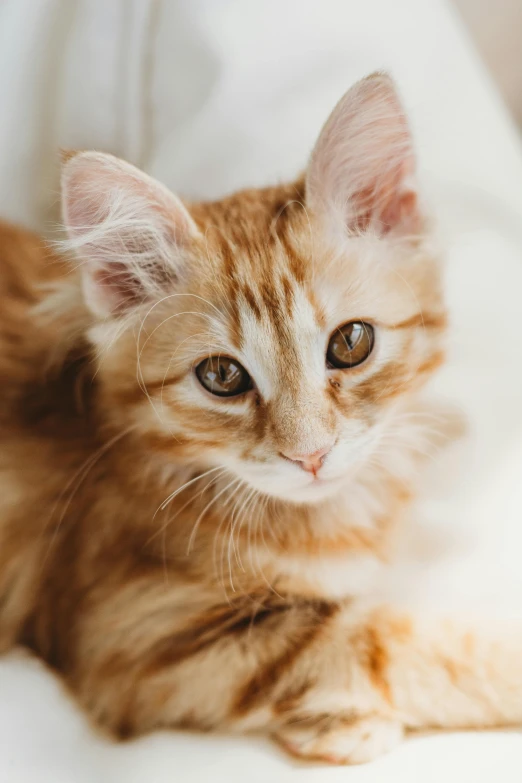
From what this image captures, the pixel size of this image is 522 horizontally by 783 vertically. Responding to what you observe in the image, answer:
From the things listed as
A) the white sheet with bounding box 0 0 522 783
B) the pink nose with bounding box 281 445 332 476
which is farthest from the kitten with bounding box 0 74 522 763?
the white sheet with bounding box 0 0 522 783

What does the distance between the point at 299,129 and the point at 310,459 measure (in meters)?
0.77

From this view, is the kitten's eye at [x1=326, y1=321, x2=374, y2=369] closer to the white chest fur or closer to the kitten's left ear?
the kitten's left ear

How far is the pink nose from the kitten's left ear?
1.06 ft

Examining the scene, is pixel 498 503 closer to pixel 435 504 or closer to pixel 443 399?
pixel 435 504

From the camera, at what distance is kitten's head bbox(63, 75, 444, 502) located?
91 cm

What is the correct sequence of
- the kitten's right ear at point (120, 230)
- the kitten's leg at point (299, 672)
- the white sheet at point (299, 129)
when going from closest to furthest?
the kitten's right ear at point (120, 230) → the kitten's leg at point (299, 672) → the white sheet at point (299, 129)

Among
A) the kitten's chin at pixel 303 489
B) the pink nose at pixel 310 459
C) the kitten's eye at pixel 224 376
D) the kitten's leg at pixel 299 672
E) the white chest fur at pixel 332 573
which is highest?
the kitten's eye at pixel 224 376

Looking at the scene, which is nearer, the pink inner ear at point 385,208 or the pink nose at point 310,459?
the pink nose at point 310,459

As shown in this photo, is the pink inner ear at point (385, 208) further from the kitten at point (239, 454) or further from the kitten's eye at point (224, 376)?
the kitten's eye at point (224, 376)

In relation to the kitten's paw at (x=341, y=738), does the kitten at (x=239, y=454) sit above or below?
above

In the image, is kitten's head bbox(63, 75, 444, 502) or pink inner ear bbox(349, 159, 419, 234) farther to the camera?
pink inner ear bbox(349, 159, 419, 234)

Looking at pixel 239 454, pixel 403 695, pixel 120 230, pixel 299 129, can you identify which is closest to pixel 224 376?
pixel 239 454

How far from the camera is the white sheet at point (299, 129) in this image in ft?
3.86

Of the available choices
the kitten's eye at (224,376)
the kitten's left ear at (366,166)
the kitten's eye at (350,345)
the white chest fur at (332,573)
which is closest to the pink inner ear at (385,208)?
the kitten's left ear at (366,166)
